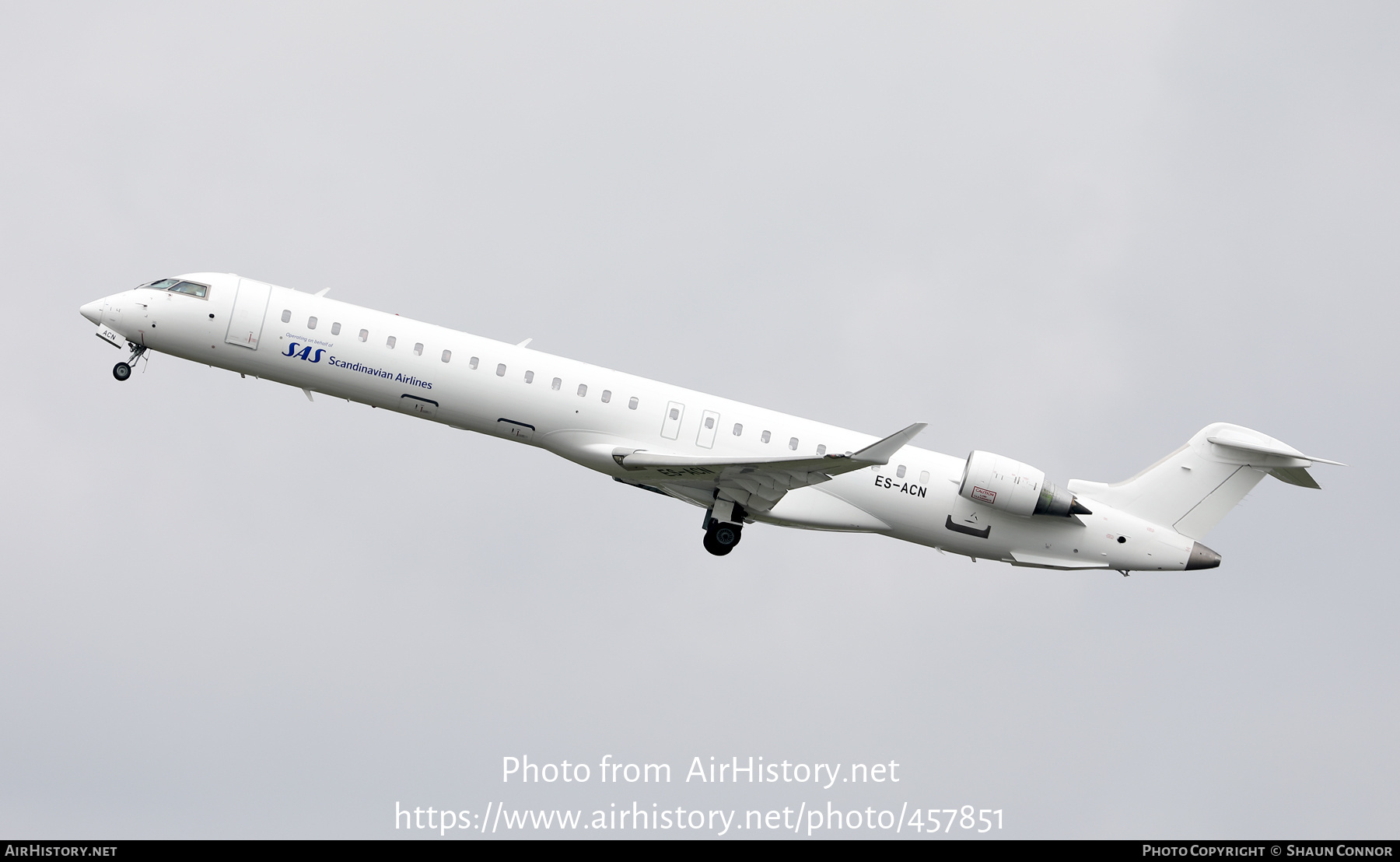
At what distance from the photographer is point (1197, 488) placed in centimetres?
3269

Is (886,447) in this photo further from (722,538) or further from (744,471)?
(722,538)

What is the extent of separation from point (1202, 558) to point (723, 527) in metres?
11.2

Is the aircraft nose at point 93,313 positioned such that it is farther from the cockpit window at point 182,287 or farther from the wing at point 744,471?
the wing at point 744,471

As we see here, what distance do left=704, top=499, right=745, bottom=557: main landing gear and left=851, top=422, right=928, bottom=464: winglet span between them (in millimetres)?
4324

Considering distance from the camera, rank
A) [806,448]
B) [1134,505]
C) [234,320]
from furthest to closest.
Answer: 1. [1134,505]
2. [806,448]
3. [234,320]

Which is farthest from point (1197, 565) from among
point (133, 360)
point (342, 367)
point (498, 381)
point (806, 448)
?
point (133, 360)

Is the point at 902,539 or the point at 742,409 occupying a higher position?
the point at 742,409

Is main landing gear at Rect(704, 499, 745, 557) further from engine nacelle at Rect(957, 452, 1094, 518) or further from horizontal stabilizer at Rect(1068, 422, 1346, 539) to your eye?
horizontal stabilizer at Rect(1068, 422, 1346, 539)

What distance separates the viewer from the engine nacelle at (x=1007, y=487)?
30.6 metres

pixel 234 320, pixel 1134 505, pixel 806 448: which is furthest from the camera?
pixel 1134 505

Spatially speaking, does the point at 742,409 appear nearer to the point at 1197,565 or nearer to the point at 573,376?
the point at 573,376

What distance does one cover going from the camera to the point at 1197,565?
32.4 metres

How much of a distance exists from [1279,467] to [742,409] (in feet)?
41.0

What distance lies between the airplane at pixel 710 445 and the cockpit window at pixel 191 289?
3 centimetres
